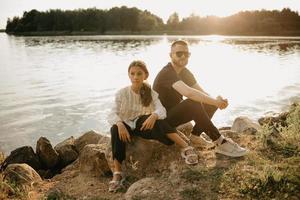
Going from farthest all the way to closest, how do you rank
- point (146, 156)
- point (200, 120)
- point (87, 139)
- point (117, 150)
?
point (87, 139) < point (146, 156) < point (200, 120) < point (117, 150)

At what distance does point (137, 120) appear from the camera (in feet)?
23.5

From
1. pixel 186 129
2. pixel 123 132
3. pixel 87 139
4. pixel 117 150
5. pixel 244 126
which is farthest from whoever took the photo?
pixel 87 139

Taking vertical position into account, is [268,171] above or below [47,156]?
above

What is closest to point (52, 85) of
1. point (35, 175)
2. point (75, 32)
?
point (35, 175)

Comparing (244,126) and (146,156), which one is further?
(244,126)

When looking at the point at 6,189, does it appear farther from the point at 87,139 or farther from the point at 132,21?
the point at 132,21

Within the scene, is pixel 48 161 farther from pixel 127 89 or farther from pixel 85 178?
pixel 127 89

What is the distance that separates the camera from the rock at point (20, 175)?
26.2 ft

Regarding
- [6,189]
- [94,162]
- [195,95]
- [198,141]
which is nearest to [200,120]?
[195,95]

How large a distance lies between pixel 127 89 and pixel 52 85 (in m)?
20.0

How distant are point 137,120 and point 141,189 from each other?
1418 mm

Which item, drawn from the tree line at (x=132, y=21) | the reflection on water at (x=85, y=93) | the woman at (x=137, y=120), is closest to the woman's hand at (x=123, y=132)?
the woman at (x=137, y=120)

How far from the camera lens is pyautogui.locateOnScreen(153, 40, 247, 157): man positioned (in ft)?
23.2

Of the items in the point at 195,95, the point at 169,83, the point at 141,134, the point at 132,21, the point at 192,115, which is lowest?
the point at 141,134
